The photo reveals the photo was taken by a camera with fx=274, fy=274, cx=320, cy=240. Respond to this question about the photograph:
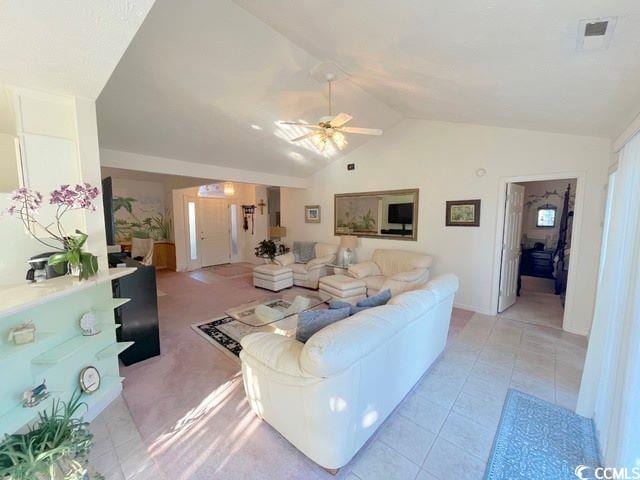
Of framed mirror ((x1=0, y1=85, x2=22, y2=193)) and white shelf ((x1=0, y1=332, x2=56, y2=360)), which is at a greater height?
framed mirror ((x1=0, y1=85, x2=22, y2=193))

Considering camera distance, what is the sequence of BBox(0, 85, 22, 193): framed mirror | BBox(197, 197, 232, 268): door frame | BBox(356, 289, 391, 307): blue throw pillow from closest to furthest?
BBox(0, 85, 22, 193): framed mirror, BBox(356, 289, 391, 307): blue throw pillow, BBox(197, 197, 232, 268): door frame

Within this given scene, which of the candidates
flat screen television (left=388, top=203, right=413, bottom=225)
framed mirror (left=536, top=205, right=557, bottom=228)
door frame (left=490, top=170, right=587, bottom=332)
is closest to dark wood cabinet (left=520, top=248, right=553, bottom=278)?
framed mirror (left=536, top=205, right=557, bottom=228)

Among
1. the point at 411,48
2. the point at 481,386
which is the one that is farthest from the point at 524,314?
the point at 411,48

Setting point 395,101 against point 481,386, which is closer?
point 481,386

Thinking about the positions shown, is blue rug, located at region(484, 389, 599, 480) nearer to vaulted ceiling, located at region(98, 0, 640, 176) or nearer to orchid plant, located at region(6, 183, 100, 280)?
vaulted ceiling, located at region(98, 0, 640, 176)

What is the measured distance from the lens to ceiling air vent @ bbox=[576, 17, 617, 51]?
4.59ft

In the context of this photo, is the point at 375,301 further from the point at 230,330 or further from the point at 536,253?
the point at 536,253

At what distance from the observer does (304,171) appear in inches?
244

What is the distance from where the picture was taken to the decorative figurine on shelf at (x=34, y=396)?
1.60m

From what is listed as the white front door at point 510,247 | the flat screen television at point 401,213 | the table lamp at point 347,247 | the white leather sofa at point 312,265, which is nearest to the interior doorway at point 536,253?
the white front door at point 510,247

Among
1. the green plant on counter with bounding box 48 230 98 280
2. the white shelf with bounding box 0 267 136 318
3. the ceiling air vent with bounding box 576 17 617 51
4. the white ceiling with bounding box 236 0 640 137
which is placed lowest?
the white shelf with bounding box 0 267 136 318

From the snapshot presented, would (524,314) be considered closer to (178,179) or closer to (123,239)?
(178,179)

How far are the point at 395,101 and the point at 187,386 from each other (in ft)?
13.6

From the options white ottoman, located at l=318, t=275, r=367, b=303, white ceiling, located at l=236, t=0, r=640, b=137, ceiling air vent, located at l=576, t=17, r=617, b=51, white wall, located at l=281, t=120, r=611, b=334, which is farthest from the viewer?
white ottoman, located at l=318, t=275, r=367, b=303
